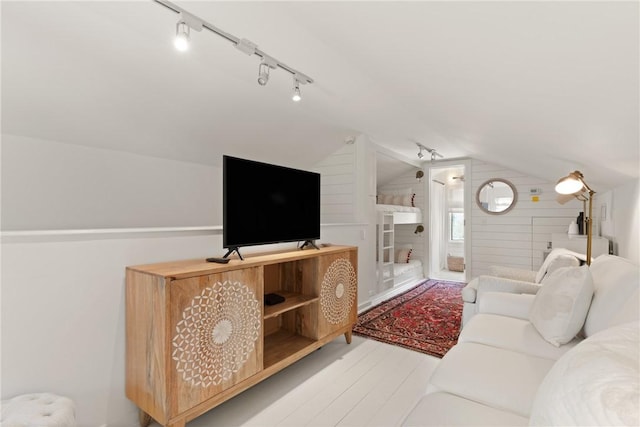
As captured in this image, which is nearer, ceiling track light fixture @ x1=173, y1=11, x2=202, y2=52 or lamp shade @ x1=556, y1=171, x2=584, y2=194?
ceiling track light fixture @ x1=173, y1=11, x2=202, y2=52

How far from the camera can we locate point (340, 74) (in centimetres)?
218

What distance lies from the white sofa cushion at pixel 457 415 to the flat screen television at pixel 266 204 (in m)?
1.37

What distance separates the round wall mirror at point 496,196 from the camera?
5.13 m

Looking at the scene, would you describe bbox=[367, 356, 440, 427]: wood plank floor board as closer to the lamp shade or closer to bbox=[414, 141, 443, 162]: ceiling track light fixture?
the lamp shade

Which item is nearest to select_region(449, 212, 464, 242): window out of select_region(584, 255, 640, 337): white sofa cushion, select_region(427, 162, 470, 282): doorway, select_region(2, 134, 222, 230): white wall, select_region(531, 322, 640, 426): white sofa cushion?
select_region(427, 162, 470, 282): doorway

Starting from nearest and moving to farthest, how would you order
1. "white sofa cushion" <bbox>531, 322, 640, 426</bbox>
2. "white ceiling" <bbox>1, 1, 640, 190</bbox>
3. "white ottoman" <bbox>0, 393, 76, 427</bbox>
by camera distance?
"white sofa cushion" <bbox>531, 322, 640, 426</bbox>
"white ceiling" <bbox>1, 1, 640, 190</bbox>
"white ottoman" <bbox>0, 393, 76, 427</bbox>

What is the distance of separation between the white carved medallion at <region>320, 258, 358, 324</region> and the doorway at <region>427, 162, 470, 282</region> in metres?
3.62

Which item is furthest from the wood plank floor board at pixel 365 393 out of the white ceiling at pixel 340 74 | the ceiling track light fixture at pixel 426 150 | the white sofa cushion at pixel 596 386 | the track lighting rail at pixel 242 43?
the ceiling track light fixture at pixel 426 150

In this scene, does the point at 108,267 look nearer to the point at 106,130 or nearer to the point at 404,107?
the point at 106,130

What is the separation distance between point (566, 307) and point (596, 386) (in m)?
1.34

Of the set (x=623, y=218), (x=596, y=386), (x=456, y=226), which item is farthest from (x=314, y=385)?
(x=456, y=226)

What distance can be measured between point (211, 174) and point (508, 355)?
322 centimetres

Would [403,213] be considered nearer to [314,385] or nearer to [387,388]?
[387,388]

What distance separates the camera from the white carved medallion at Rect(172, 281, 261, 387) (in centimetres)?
166
